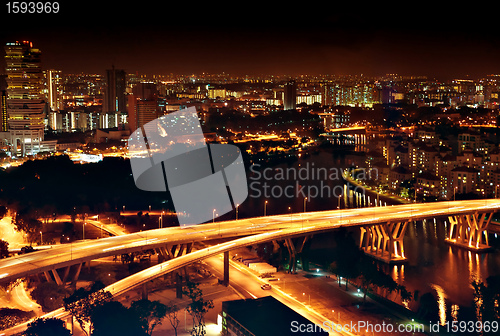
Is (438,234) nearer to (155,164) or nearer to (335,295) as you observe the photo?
(335,295)

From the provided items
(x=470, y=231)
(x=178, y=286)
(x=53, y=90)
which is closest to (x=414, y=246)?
(x=470, y=231)

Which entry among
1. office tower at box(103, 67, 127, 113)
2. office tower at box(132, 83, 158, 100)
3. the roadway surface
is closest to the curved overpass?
the roadway surface

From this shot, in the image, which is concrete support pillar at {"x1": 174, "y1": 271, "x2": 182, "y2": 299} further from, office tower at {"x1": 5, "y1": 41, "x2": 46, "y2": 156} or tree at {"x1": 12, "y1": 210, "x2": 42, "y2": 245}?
office tower at {"x1": 5, "y1": 41, "x2": 46, "y2": 156}

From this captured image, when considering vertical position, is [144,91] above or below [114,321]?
above

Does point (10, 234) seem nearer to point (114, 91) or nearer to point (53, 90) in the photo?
point (114, 91)

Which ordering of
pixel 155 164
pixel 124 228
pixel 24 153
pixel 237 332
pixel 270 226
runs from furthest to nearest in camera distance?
pixel 24 153 < pixel 155 164 < pixel 124 228 < pixel 270 226 < pixel 237 332

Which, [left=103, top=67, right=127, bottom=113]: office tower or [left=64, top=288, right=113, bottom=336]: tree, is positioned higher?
[left=103, top=67, right=127, bottom=113]: office tower

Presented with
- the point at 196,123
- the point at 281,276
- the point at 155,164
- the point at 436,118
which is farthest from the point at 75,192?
the point at 436,118
